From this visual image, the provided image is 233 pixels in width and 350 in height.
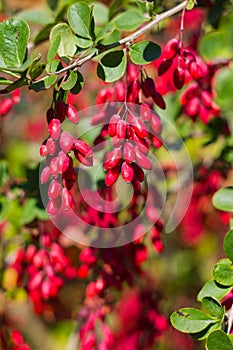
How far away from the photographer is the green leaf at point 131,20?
3.95 ft

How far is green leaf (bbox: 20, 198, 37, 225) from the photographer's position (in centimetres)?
138

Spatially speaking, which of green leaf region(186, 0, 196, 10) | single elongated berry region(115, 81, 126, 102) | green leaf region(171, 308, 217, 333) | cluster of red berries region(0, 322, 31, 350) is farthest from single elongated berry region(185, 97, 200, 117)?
cluster of red berries region(0, 322, 31, 350)

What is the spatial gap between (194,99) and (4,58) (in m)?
0.53

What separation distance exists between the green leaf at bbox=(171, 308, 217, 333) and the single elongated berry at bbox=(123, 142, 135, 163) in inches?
8.9

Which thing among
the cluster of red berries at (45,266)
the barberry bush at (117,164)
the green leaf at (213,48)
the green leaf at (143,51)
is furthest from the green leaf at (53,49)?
the green leaf at (213,48)

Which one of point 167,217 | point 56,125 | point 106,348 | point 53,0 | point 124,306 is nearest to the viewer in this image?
point 56,125

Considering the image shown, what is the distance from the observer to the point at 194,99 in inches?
54.7

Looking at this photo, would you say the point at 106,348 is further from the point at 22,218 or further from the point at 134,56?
the point at 134,56

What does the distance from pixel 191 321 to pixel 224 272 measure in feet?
0.27

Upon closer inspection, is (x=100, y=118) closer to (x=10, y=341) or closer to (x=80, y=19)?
(x=80, y=19)

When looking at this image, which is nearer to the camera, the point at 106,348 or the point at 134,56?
the point at 134,56

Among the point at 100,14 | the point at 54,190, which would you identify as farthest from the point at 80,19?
the point at 100,14

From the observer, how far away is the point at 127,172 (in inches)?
38.2

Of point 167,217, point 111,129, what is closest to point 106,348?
point 167,217
